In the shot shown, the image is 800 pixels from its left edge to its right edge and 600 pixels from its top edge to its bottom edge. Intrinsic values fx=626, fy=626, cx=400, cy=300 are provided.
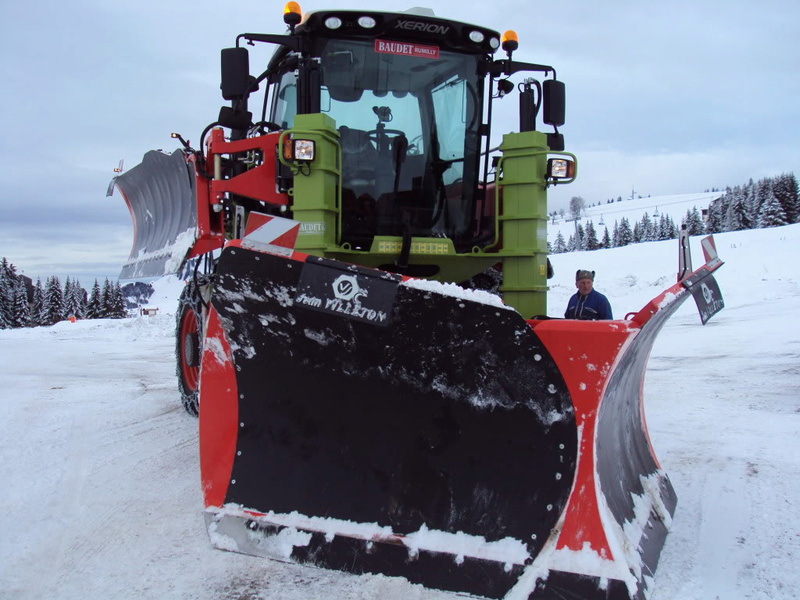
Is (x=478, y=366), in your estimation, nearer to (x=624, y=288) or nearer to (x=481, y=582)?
(x=481, y=582)

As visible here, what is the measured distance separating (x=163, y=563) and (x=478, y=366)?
1.55 m

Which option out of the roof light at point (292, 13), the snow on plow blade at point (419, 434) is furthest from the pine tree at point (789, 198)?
the snow on plow blade at point (419, 434)

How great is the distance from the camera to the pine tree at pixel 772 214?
5147 centimetres

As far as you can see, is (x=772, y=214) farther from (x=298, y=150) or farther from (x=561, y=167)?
(x=298, y=150)

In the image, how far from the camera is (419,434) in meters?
2.46

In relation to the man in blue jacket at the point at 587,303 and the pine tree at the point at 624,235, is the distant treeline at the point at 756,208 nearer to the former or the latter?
the pine tree at the point at 624,235

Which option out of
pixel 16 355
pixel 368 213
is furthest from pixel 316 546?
pixel 16 355

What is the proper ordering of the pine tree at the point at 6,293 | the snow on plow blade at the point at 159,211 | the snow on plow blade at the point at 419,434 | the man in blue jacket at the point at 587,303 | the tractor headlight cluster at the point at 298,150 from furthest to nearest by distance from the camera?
1. the pine tree at the point at 6,293
2. the snow on plow blade at the point at 159,211
3. the man in blue jacket at the point at 587,303
4. the tractor headlight cluster at the point at 298,150
5. the snow on plow blade at the point at 419,434

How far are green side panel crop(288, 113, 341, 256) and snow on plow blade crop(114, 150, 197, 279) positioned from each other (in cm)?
167

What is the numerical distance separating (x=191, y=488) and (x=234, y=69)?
8.58ft

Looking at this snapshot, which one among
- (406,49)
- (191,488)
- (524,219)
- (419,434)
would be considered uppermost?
(406,49)

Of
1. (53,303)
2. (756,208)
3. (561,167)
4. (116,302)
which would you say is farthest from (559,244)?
(561,167)

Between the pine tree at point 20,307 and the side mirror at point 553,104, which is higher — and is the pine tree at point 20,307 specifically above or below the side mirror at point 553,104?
below

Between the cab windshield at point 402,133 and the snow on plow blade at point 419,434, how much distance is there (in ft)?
5.87
